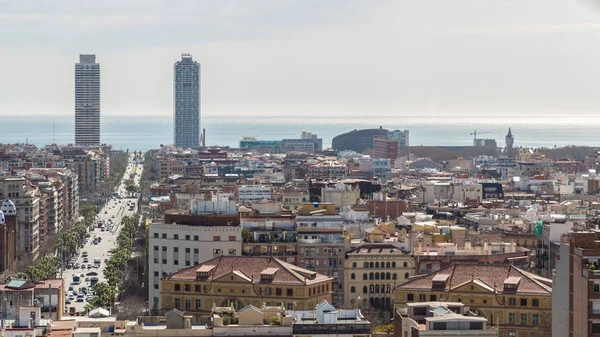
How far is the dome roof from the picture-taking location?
242ft

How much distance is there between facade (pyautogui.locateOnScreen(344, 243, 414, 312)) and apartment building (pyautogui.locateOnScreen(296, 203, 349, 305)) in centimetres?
54

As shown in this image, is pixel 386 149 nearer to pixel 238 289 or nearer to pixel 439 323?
pixel 238 289

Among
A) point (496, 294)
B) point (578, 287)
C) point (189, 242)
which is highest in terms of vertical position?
point (578, 287)

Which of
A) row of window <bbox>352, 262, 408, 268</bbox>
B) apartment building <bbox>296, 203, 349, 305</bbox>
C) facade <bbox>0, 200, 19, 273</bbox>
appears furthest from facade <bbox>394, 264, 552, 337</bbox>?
facade <bbox>0, 200, 19, 273</bbox>

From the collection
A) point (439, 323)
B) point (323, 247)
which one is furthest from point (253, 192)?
point (439, 323)

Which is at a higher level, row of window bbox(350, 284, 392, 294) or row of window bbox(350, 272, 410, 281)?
row of window bbox(350, 272, 410, 281)

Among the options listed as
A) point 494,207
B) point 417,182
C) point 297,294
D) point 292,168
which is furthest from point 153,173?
point 297,294

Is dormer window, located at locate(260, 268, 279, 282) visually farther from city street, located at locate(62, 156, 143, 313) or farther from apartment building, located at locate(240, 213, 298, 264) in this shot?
city street, located at locate(62, 156, 143, 313)

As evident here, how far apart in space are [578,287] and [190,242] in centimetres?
2189

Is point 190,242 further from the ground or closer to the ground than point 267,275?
further from the ground

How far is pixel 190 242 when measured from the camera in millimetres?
51531

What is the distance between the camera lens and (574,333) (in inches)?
1233

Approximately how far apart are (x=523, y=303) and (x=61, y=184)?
5620 centimetres

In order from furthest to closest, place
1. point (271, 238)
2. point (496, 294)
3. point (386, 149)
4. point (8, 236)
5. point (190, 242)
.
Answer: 1. point (386, 149)
2. point (8, 236)
3. point (271, 238)
4. point (190, 242)
5. point (496, 294)
